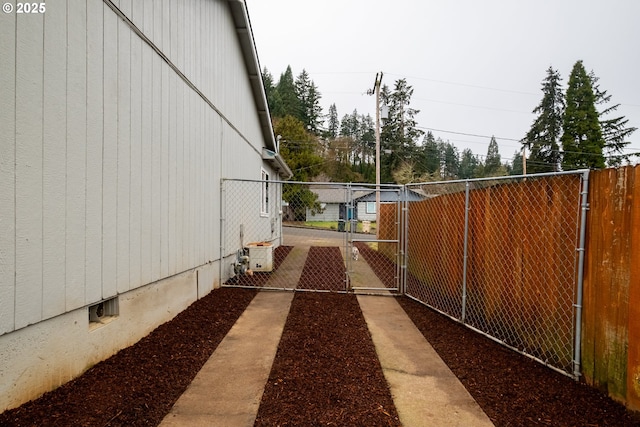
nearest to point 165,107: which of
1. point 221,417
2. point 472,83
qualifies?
point 221,417

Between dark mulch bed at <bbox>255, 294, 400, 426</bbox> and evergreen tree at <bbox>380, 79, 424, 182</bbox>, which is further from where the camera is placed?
evergreen tree at <bbox>380, 79, 424, 182</bbox>

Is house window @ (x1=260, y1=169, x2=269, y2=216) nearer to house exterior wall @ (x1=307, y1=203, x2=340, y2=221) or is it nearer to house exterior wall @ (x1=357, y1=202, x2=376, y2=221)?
house exterior wall @ (x1=357, y1=202, x2=376, y2=221)

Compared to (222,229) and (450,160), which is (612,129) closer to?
(450,160)

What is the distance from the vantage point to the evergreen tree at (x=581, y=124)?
30625mm

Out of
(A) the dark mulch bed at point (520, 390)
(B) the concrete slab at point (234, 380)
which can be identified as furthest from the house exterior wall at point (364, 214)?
(A) the dark mulch bed at point (520, 390)

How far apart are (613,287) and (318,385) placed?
2.39m

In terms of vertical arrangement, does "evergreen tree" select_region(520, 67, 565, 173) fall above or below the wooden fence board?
above

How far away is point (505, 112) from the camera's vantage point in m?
38.3

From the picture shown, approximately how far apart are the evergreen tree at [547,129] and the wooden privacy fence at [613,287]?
39147 mm

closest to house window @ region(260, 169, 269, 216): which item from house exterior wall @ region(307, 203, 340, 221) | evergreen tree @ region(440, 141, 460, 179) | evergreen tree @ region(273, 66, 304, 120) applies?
house exterior wall @ region(307, 203, 340, 221)

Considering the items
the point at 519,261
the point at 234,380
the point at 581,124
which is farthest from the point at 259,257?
the point at 581,124

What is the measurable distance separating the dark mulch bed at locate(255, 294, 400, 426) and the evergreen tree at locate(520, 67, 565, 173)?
39337 millimetres

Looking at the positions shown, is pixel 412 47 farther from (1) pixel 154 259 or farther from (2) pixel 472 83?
(1) pixel 154 259

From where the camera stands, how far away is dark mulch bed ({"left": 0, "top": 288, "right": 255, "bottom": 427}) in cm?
221
